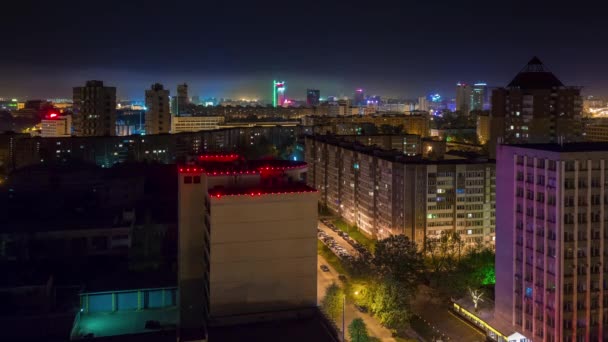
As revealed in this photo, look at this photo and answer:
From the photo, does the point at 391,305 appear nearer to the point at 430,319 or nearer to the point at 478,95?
the point at 430,319

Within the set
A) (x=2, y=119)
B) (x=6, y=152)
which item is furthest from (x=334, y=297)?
(x=2, y=119)

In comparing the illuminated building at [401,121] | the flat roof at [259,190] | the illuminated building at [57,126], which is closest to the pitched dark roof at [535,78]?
the illuminated building at [401,121]

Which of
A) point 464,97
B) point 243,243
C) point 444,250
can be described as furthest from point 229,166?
point 464,97

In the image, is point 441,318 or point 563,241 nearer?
point 563,241

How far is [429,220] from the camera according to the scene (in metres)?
15.9

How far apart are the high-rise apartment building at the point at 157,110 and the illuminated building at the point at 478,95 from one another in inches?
1728

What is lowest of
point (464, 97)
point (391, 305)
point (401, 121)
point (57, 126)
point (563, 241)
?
point (391, 305)

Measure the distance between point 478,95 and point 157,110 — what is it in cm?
4552

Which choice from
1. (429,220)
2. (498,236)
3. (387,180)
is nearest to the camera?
(498,236)

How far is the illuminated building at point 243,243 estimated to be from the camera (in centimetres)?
795

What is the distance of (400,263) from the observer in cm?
1207

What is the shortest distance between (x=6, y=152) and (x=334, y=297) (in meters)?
24.6

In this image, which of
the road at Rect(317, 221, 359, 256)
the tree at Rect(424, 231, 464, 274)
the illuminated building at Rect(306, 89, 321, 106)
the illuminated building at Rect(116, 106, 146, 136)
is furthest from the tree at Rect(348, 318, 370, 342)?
the illuminated building at Rect(306, 89, 321, 106)

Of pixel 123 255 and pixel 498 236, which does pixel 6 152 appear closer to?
pixel 123 255
